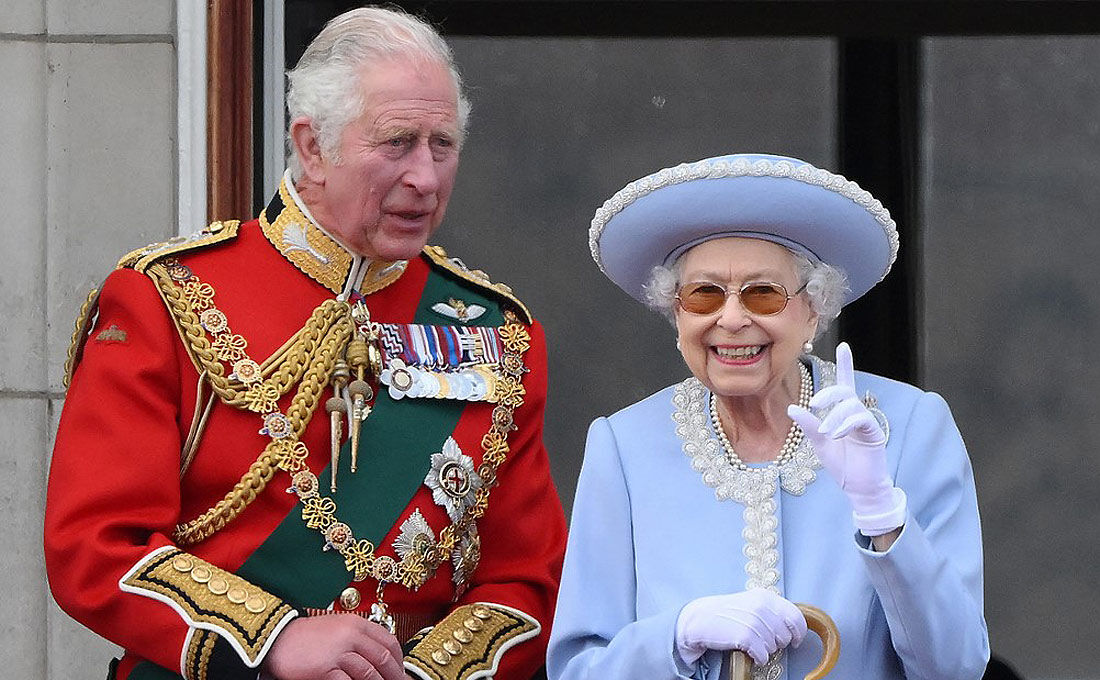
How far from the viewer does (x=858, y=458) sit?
2637 mm

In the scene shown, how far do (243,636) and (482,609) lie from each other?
42 cm

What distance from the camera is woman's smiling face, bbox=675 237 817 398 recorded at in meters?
2.85

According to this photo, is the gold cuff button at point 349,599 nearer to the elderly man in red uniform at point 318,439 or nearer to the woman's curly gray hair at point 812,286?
the elderly man in red uniform at point 318,439

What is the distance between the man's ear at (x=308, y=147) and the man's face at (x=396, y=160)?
2 centimetres

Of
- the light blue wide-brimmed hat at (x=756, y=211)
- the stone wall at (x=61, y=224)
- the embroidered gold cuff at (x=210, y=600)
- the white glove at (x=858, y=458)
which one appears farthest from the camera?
the stone wall at (x=61, y=224)

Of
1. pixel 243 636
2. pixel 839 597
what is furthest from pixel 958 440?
pixel 243 636

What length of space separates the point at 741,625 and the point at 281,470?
87 cm

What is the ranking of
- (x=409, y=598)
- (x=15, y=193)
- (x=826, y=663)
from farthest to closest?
(x=15, y=193), (x=409, y=598), (x=826, y=663)

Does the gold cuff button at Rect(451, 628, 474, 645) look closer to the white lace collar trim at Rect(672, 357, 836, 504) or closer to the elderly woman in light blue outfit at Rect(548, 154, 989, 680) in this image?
the elderly woman in light blue outfit at Rect(548, 154, 989, 680)

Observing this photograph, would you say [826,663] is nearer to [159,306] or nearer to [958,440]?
[958,440]

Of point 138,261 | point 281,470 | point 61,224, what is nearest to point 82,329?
point 138,261

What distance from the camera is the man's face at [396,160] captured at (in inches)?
129

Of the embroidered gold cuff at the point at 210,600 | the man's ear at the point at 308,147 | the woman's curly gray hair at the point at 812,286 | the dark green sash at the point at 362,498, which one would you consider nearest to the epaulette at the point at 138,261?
the man's ear at the point at 308,147

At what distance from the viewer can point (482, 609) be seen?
336 centimetres
